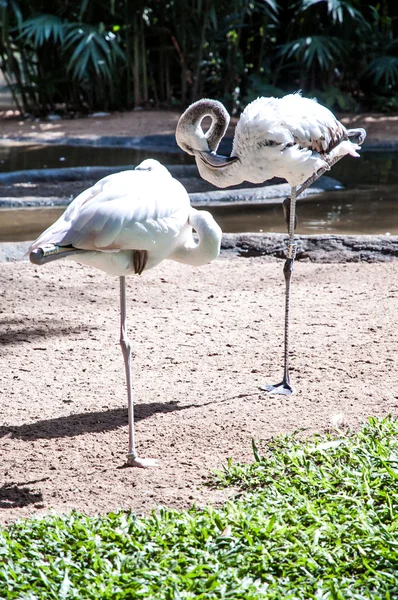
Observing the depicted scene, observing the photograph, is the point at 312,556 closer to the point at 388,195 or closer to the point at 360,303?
the point at 360,303

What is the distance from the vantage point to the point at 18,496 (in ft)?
9.45

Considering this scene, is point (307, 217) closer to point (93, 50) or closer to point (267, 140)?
point (267, 140)

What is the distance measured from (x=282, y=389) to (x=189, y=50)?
39.5 feet

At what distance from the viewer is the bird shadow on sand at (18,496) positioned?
111 inches

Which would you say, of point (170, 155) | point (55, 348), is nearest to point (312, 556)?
point (55, 348)

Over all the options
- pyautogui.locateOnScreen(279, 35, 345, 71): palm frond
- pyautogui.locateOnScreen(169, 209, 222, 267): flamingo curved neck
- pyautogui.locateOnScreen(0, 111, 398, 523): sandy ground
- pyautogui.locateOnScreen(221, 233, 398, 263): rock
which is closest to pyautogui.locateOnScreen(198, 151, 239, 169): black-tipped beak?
pyautogui.locateOnScreen(169, 209, 222, 267): flamingo curved neck

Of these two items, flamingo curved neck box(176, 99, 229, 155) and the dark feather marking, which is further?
flamingo curved neck box(176, 99, 229, 155)

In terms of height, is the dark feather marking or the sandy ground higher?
the dark feather marking

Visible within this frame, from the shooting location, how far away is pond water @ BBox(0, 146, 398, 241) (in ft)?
23.0

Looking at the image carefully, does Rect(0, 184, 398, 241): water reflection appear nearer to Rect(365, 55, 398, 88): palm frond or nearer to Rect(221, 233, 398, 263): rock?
Rect(221, 233, 398, 263): rock

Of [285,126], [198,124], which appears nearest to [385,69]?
[198,124]

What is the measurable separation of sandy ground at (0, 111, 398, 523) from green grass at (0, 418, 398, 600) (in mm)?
197

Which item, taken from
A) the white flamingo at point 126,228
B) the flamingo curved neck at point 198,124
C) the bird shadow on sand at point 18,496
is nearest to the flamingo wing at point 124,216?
the white flamingo at point 126,228

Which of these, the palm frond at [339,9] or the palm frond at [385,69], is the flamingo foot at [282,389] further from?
the palm frond at [385,69]
